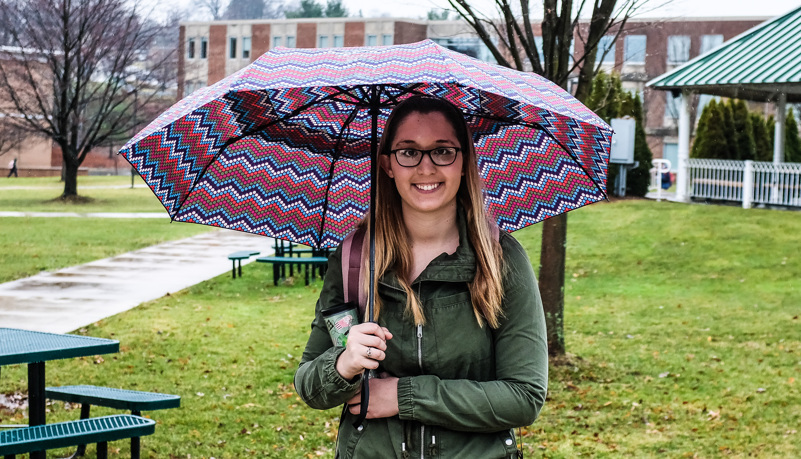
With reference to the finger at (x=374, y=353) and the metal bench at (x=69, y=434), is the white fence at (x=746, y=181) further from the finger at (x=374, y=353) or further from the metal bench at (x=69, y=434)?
the finger at (x=374, y=353)

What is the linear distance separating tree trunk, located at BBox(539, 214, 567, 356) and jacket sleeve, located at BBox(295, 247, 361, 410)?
6100 millimetres

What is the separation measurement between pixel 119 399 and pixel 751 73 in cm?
1921

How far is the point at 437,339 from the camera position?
2.51 m

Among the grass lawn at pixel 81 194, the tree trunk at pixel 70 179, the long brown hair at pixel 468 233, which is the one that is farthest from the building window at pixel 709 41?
the long brown hair at pixel 468 233

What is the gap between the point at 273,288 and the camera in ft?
48.5

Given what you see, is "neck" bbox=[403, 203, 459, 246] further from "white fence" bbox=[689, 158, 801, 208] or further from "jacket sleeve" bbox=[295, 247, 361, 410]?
"white fence" bbox=[689, 158, 801, 208]

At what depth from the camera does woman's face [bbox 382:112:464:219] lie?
264 centimetres

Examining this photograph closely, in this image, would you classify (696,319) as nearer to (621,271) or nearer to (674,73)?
(621,271)

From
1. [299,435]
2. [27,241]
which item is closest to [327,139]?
[299,435]

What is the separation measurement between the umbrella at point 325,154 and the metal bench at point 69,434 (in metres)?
1.96

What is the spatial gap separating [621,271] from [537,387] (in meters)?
13.6

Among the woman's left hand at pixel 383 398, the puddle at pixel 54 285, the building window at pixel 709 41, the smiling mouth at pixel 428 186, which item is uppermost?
the building window at pixel 709 41

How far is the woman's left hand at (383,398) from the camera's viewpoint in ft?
8.14

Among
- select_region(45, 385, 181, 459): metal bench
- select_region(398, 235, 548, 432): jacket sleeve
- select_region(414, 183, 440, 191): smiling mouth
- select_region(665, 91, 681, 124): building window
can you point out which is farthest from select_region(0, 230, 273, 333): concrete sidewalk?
select_region(665, 91, 681, 124): building window
